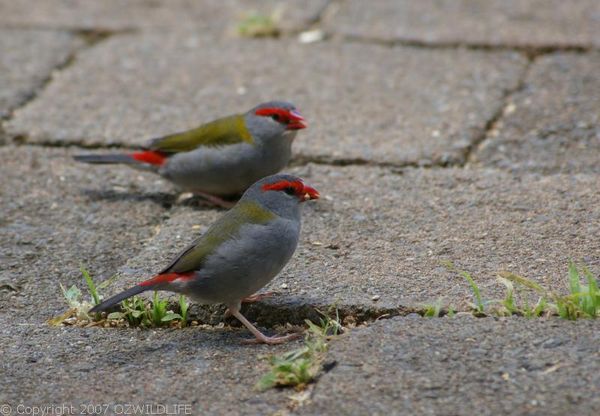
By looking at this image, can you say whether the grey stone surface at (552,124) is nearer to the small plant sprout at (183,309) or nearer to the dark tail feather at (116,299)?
the small plant sprout at (183,309)

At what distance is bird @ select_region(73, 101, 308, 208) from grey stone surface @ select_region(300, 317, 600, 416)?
166cm

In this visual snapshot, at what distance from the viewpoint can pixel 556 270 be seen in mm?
3537

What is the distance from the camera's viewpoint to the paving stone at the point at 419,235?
352 centimetres

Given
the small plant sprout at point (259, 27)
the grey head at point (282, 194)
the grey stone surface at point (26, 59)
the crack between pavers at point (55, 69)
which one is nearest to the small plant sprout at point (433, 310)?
the grey head at point (282, 194)

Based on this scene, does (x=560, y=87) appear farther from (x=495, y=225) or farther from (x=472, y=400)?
(x=472, y=400)

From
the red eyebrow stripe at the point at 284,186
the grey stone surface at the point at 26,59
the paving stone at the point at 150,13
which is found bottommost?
the red eyebrow stripe at the point at 284,186

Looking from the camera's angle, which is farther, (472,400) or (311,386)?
(311,386)

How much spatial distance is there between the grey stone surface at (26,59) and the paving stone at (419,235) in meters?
1.80

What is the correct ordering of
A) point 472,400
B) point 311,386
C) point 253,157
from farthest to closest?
1. point 253,157
2. point 311,386
3. point 472,400

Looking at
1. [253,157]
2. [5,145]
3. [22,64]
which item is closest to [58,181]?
[5,145]

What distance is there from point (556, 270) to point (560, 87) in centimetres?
229

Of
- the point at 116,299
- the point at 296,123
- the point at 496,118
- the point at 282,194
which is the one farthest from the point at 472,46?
the point at 116,299

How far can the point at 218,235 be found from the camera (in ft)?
11.4

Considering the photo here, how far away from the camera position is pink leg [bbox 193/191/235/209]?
462cm
